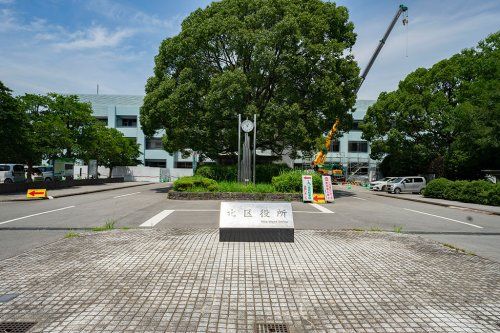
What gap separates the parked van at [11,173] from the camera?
29.8 metres

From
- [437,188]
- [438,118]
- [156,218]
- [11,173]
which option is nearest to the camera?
[156,218]

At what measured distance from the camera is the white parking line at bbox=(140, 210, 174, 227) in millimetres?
10438

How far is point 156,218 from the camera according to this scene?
11.7 m

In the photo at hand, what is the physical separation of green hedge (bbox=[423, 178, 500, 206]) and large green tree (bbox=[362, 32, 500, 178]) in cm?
644

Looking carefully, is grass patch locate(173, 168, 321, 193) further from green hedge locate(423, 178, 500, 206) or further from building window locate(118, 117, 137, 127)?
building window locate(118, 117, 137, 127)

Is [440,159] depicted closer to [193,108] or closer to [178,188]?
[193,108]

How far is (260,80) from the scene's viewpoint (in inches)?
948

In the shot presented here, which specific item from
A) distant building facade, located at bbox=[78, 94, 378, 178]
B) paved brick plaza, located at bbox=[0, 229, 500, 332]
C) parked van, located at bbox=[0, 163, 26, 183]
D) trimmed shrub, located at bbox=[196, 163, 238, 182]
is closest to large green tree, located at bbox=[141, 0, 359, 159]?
trimmed shrub, located at bbox=[196, 163, 238, 182]

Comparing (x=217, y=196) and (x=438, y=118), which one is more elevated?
(x=438, y=118)

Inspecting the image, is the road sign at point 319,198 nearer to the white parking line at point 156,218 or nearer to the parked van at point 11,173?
the white parking line at point 156,218

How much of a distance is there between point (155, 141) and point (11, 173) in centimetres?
2533

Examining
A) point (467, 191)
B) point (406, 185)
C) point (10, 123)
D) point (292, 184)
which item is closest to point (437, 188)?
point (467, 191)

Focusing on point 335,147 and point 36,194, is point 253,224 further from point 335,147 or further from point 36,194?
point 335,147

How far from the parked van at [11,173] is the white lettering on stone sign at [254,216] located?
95.2ft
